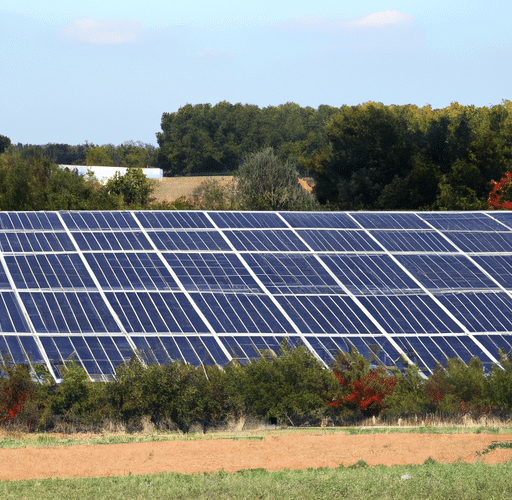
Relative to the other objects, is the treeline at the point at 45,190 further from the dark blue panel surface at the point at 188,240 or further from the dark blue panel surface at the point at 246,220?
the dark blue panel surface at the point at 188,240

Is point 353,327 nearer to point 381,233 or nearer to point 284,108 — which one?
point 381,233

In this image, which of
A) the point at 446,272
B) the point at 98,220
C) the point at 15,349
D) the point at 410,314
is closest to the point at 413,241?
the point at 446,272

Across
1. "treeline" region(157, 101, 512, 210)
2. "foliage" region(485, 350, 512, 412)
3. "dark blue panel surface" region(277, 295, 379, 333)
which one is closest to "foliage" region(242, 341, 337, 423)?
"dark blue panel surface" region(277, 295, 379, 333)

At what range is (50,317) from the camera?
94.5ft

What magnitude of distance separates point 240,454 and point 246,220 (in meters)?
17.1

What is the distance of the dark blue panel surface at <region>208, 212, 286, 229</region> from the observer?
119 feet

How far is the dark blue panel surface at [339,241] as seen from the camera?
35.1 m

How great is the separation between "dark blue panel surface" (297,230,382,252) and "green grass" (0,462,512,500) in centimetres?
1663

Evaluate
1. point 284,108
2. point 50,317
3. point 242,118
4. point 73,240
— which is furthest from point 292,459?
point 284,108

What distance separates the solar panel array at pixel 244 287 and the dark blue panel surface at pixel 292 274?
72 millimetres

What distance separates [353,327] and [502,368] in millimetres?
5190

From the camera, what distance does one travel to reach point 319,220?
125 ft

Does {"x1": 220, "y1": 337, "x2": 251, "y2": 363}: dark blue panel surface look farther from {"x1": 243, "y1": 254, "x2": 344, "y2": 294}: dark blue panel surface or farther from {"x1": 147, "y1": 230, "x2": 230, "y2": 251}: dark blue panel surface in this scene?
{"x1": 147, "y1": 230, "x2": 230, "y2": 251}: dark blue panel surface

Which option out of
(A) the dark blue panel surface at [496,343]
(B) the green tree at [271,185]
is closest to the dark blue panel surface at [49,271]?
(A) the dark blue panel surface at [496,343]
